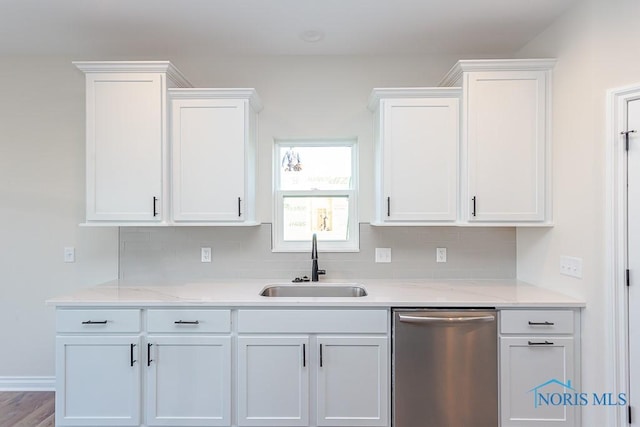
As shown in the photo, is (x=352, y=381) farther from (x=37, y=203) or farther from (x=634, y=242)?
(x=37, y=203)

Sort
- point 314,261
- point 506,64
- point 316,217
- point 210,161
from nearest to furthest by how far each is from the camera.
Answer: point 506,64 → point 210,161 → point 314,261 → point 316,217

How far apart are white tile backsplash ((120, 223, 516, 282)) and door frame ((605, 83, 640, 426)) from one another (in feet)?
2.79

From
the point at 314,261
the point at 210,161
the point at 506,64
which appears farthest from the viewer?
the point at 314,261

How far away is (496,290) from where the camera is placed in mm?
2326

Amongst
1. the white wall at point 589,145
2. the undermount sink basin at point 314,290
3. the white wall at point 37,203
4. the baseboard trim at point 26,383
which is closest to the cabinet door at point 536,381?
the white wall at point 589,145

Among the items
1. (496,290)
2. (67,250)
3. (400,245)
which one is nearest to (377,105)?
(400,245)

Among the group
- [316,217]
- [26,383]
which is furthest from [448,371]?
[26,383]

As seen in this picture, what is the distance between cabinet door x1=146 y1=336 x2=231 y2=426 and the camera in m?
2.07

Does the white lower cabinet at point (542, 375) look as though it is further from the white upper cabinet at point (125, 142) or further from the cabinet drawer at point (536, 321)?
the white upper cabinet at point (125, 142)

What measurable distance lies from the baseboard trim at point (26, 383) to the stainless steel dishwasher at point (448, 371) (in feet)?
8.83

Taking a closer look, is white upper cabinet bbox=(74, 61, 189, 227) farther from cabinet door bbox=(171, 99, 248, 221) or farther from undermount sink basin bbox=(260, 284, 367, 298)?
undermount sink basin bbox=(260, 284, 367, 298)

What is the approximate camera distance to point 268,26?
A: 92.8 inches

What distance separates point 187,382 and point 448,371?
1.54m

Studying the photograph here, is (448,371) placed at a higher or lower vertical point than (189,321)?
lower
